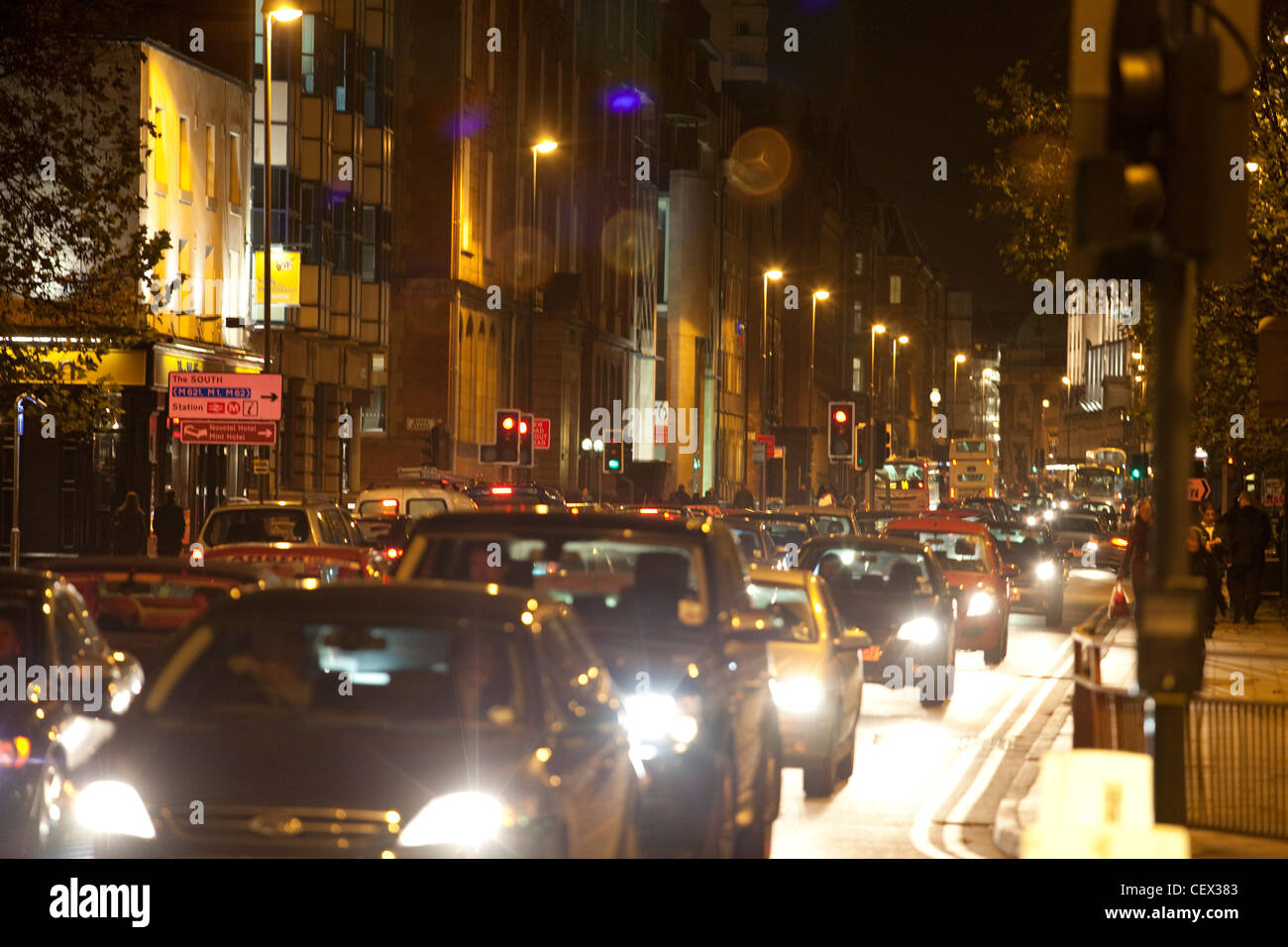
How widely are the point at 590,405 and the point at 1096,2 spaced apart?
237 ft

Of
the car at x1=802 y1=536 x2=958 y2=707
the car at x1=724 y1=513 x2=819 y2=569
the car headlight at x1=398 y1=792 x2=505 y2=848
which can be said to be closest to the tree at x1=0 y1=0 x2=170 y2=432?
the car at x1=802 y1=536 x2=958 y2=707

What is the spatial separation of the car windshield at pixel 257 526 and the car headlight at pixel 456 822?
18.7 meters

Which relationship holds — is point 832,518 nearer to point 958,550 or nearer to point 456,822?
point 958,550

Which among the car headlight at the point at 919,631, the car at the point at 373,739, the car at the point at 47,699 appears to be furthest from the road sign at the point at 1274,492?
the car at the point at 373,739

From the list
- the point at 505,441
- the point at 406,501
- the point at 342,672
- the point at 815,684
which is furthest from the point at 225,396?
the point at 342,672

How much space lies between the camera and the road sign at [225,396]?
35094 millimetres

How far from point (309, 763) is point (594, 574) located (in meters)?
4.92

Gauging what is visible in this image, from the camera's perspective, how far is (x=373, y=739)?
23.3 ft

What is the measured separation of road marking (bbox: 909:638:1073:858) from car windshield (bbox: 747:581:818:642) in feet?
4.49

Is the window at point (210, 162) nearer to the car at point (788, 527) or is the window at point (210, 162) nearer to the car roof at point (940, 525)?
the car at point (788, 527)

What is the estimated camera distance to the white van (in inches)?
1421

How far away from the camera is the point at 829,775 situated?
14.3 metres

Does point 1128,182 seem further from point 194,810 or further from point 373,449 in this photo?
point 373,449
